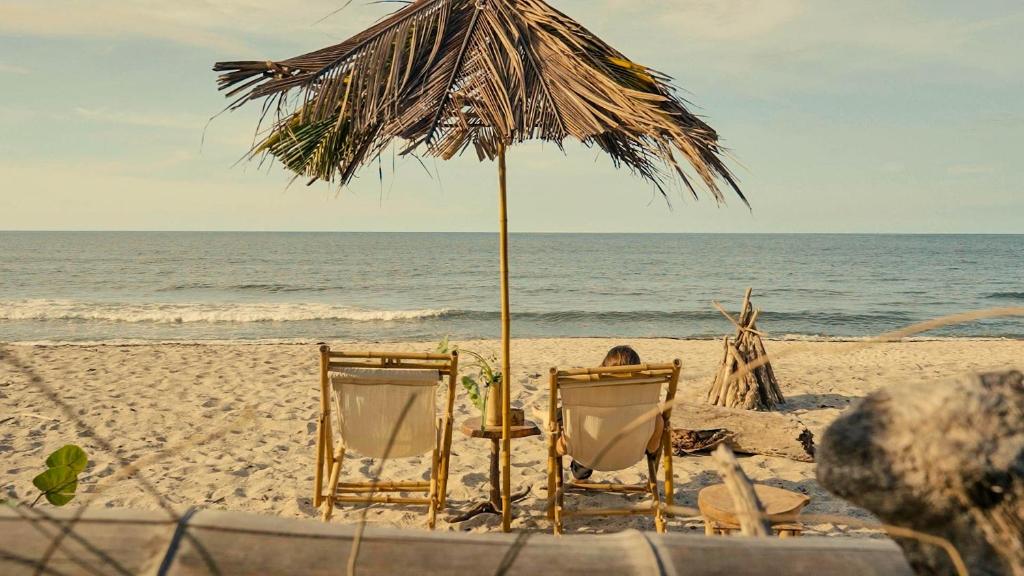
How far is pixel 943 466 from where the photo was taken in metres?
0.89

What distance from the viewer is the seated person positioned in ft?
13.7

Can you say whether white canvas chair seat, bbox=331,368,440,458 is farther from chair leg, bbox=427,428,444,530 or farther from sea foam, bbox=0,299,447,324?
sea foam, bbox=0,299,447,324

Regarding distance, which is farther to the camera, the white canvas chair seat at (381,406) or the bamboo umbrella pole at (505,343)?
the white canvas chair seat at (381,406)

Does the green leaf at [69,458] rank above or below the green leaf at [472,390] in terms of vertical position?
above

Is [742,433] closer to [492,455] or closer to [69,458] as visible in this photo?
[492,455]

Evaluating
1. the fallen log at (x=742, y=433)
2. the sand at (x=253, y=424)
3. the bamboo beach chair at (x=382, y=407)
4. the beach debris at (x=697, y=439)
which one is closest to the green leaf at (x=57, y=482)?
the sand at (x=253, y=424)

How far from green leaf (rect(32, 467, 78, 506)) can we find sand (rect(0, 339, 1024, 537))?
0.21 metres

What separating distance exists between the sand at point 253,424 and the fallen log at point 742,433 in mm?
106

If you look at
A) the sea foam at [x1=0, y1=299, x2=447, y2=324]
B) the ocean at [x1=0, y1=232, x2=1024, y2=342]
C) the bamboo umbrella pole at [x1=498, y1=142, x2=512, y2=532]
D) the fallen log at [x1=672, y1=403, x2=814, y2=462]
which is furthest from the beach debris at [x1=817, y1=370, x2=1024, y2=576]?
the sea foam at [x1=0, y1=299, x2=447, y2=324]

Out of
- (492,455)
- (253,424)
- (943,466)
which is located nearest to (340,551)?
(943,466)

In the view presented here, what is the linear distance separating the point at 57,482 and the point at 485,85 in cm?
229

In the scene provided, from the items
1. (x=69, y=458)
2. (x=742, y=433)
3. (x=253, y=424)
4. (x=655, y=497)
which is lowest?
(x=253, y=424)

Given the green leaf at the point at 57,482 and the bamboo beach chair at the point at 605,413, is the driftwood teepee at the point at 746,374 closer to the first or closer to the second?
the bamboo beach chair at the point at 605,413

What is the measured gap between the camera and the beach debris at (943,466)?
0.88 metres
